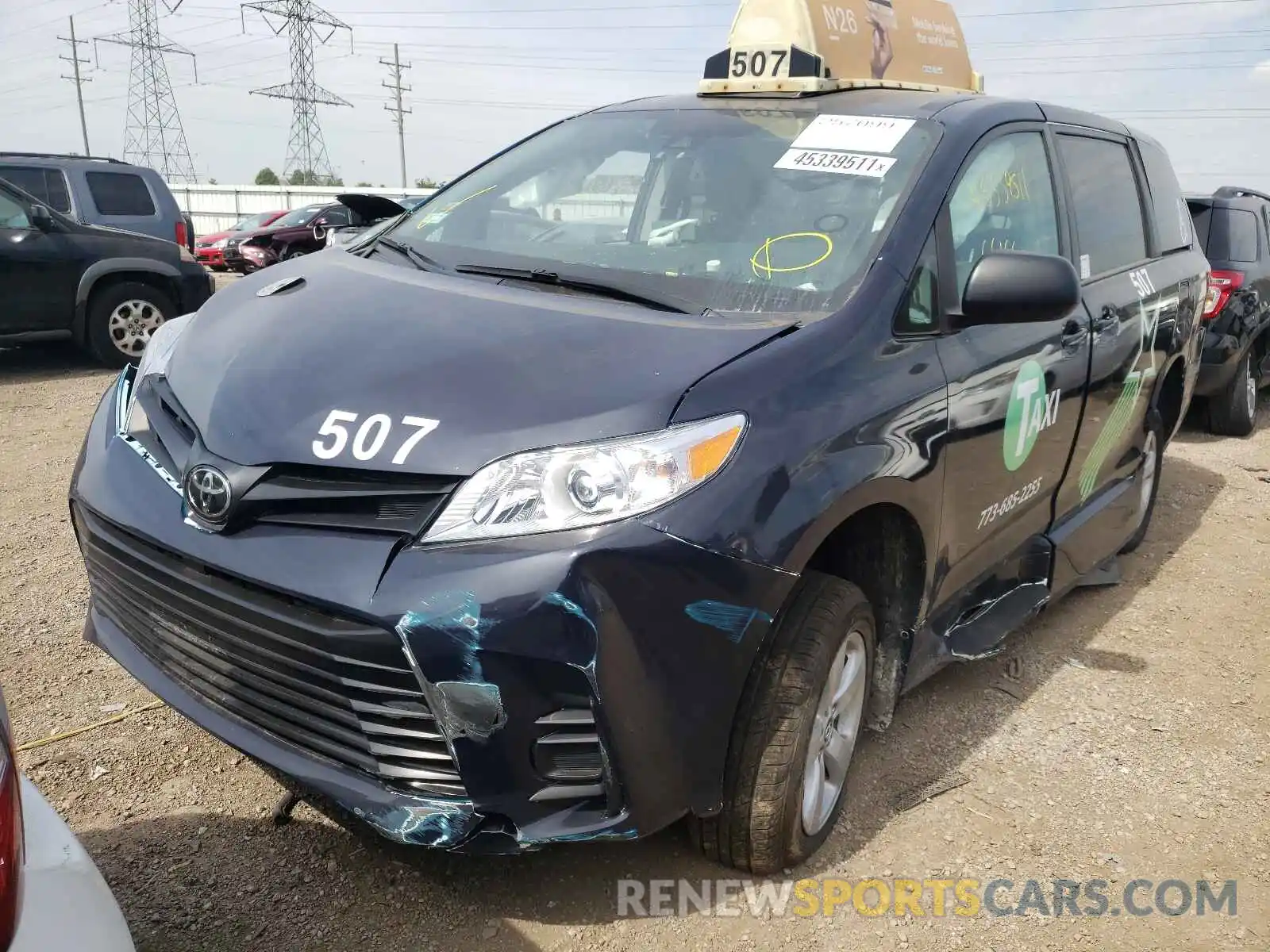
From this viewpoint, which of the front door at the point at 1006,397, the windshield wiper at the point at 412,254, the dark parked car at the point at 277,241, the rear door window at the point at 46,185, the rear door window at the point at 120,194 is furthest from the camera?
the dark parked car at the point at 277,241

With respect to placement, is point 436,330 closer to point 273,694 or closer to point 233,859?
point 273,694

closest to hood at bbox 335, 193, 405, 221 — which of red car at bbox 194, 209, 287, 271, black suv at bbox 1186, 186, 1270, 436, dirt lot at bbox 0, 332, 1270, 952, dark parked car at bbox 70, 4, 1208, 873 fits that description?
dark parked car at bbox 70, 4, 1208, 873

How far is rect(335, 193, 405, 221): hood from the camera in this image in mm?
3697

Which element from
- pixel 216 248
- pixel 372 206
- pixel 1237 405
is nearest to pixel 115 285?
pixel 372 206

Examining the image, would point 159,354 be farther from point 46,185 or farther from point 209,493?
point 46,185

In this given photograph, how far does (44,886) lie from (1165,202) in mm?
4722

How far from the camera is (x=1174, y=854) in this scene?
2.61 meters

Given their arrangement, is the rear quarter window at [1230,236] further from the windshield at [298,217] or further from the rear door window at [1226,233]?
the windshield at [298,217]

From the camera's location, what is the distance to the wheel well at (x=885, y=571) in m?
2.38

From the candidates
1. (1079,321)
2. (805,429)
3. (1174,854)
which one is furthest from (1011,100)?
(1174,854)

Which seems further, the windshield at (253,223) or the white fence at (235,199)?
the white fence at (235,199)

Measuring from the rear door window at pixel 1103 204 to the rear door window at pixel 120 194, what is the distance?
353 inches

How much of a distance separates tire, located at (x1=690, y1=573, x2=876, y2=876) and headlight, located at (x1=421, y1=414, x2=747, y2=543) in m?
0.48

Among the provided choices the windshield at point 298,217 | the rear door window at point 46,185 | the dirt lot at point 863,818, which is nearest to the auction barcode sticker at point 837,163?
the dirt lot at point 863,818
